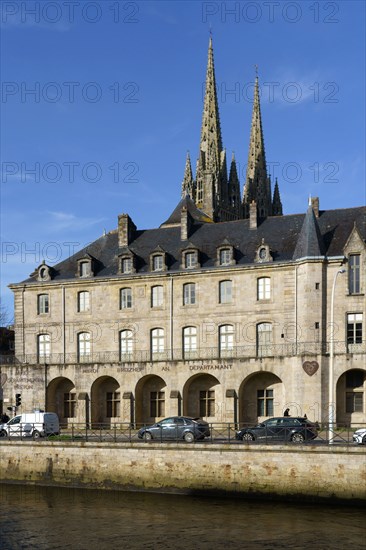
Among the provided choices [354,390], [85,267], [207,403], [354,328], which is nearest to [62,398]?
[85,267]

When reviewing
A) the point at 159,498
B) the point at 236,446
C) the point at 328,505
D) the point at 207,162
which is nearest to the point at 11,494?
the point at 159,498

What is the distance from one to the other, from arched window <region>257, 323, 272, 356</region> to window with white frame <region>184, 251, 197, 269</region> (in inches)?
261

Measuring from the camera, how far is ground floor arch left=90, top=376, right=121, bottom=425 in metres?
57.7

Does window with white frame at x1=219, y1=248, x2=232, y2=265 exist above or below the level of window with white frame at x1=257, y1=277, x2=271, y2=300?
above

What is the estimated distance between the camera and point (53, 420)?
48.5m

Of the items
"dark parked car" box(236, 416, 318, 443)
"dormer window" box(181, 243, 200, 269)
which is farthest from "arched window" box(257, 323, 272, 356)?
"dark parked car" box(236, 416, 318, 443)

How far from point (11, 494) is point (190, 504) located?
9649mm

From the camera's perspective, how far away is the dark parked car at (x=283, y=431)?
39000 millimetres

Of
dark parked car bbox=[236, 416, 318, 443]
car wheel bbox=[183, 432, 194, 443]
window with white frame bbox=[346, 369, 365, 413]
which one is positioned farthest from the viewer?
window with white frame bbox=[346, 369, 365, 413]

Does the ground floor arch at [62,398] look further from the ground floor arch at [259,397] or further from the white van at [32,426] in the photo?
the ground floor arch at [259,397]

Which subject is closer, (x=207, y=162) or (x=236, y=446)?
(x=236, y=446)

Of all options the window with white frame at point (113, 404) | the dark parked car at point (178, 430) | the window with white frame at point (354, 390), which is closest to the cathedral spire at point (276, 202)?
the window with white frame at point (113, 404)

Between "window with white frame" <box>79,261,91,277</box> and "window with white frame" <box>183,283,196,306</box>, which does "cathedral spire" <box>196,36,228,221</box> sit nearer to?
"window with white frame" <box>79,261,91,277</box>

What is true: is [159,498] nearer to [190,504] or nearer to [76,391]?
[190,504]
